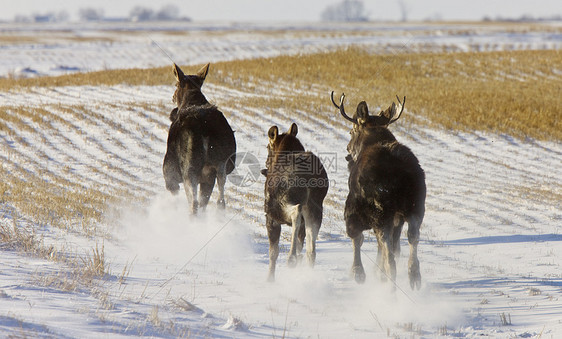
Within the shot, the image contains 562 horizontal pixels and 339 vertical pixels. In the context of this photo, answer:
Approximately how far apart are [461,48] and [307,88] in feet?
81.1

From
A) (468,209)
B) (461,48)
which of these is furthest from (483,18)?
(468,209)

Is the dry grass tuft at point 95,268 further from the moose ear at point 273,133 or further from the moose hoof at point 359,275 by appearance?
the moose hoof at point 359,275

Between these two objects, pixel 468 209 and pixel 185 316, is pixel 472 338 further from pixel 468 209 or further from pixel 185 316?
pixel 468 209

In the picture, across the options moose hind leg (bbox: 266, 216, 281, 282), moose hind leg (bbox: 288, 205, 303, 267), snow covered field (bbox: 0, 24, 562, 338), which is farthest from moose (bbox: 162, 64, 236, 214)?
moose hind leg (bbox: 288, 205, 303, 267)

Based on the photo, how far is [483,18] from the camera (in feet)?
446

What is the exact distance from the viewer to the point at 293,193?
6.48 m

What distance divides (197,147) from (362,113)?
2.86 meters

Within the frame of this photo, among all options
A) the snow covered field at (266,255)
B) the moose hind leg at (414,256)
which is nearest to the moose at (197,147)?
the snow covered field at (266,255)

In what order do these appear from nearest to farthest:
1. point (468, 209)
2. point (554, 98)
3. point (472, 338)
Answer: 1. point (472, 338)
2. point (468, 209)
3. point (554, 98)

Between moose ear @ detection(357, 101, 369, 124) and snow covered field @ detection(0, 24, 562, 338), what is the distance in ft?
5.48

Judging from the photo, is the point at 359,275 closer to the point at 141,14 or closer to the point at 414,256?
the point at 414,256

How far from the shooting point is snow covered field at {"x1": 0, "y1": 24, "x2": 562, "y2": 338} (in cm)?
515

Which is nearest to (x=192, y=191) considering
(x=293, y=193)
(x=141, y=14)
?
(x=293, y=193)

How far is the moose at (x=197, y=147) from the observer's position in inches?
337
